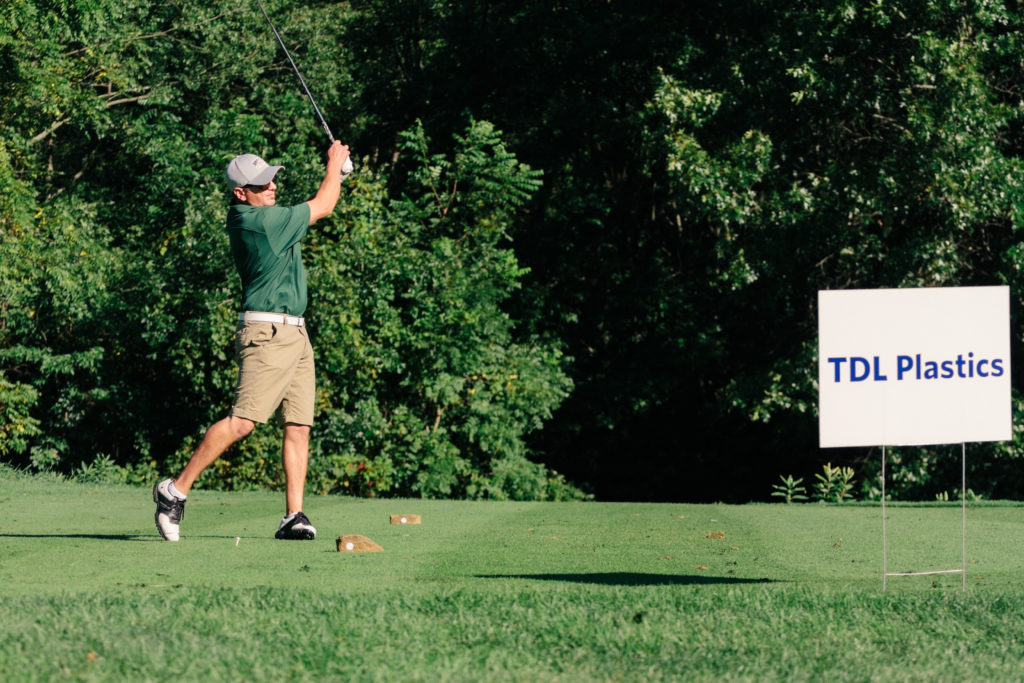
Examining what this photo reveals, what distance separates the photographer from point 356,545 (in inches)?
255

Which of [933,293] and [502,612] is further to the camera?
[933,293]

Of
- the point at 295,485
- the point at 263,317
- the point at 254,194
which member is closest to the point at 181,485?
the point at 295,485

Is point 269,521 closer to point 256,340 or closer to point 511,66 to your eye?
point 256,340

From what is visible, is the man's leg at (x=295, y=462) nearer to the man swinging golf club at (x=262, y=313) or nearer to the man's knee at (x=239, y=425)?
the man swinging golf club at (x=262, y=313)

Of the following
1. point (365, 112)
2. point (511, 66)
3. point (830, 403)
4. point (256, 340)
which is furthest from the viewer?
point (365, 112)

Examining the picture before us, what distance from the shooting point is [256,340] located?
6.88 metres

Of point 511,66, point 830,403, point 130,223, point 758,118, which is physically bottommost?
point 830,403

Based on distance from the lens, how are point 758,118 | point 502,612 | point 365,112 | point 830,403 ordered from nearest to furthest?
point 502,612
point 830,403
point 758,118
point 365,112

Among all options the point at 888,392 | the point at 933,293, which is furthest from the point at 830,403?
the point at 933,293

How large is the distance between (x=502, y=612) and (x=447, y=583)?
803mm

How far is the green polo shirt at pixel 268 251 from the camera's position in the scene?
682cm

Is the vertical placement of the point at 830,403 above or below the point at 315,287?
below

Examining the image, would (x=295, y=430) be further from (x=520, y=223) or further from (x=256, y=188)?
(x=520, y=223)

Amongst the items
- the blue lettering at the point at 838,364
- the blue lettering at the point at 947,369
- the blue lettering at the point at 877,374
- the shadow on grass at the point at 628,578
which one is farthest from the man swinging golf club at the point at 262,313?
the blue lettering at the point at 947,369
